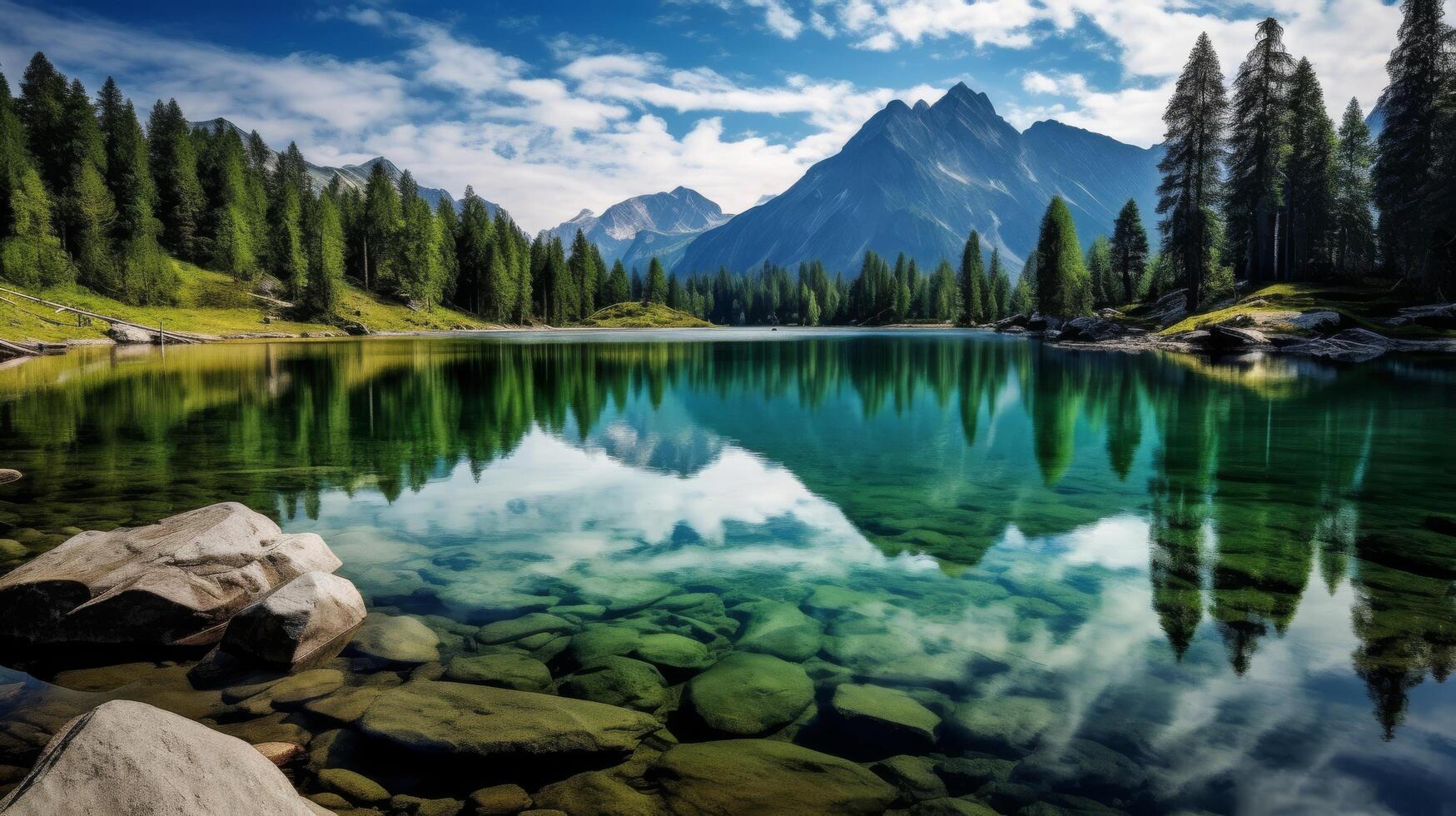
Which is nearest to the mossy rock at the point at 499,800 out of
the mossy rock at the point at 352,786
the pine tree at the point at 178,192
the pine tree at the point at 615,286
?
the mossy rock at the point at 352,786

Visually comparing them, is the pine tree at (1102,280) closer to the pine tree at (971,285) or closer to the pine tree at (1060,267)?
the pine tree at (1060,267)

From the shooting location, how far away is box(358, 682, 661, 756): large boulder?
6.29m

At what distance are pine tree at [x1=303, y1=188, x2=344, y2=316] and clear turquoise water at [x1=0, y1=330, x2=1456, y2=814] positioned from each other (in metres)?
81.7

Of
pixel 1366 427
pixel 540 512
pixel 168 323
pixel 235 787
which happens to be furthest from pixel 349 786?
pixel 168 323

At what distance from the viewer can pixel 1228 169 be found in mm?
72562

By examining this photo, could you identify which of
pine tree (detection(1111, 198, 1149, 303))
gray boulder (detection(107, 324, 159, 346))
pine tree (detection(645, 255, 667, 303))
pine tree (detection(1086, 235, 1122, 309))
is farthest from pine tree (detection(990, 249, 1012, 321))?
gray boulder (detection(107, 324, 159, 346))

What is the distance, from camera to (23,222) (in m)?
83.1

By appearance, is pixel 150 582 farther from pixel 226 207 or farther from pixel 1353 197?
pixel 226 207

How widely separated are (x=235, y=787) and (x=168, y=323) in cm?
10558

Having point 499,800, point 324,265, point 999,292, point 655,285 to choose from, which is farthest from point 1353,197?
point 655,285

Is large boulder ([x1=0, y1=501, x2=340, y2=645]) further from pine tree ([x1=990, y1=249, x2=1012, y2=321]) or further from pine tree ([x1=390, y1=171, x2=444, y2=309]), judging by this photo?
pine tree ([x1=990, y1=249, x2=1012, y2=321])

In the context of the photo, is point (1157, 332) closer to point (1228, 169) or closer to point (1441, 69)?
point (1228, 169)

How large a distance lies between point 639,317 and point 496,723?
6889 inches

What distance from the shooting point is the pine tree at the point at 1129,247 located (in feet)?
346
